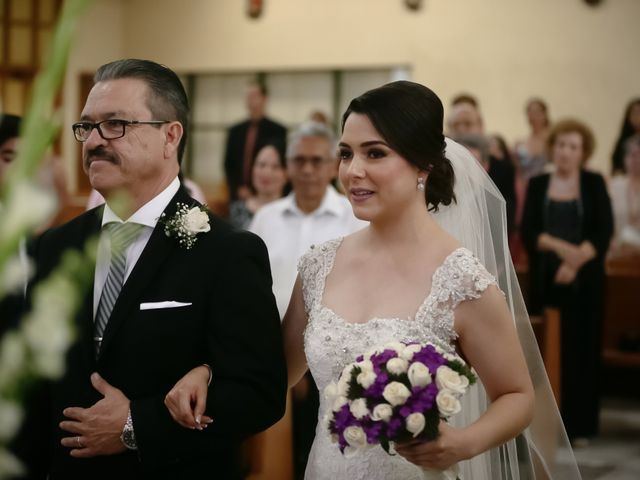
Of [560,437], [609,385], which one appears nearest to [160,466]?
[560,437]

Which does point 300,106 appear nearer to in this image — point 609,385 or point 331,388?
point 609,385

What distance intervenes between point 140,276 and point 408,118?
30.2 inches

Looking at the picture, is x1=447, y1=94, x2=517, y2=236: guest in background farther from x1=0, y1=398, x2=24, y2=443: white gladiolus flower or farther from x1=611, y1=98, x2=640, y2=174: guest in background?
x1=0, y1=398, x2=24, y2=443: white gladiolus flower

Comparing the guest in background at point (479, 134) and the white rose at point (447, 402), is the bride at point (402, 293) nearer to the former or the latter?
the white rose at point (447, 402)

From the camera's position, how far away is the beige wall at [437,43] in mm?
12812

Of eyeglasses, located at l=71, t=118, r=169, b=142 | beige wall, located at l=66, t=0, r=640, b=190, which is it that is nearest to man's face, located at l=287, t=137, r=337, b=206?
eyeglasses, located at l=71, t=118, r=169, b=142

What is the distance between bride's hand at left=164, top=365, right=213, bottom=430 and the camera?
6.73ft

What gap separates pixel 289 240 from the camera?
518cm

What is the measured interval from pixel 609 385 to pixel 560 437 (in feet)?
19.2

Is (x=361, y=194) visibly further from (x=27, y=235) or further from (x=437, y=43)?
(x=437, y=43)

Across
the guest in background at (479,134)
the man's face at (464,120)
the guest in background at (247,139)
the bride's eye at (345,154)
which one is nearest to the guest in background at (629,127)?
the guest in background at (479,134)

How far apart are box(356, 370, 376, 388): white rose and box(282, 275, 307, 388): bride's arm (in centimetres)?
58

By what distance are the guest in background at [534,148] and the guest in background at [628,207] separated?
1274mm

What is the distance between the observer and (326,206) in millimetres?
5188
